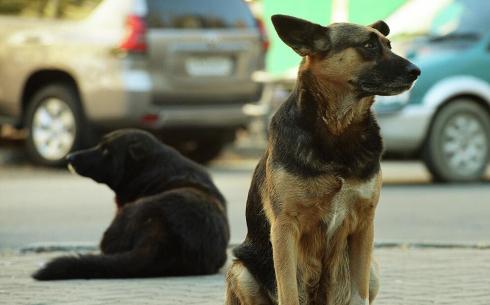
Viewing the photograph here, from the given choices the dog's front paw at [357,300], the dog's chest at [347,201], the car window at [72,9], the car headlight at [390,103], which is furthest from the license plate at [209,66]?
the dog's chest at [347,201]

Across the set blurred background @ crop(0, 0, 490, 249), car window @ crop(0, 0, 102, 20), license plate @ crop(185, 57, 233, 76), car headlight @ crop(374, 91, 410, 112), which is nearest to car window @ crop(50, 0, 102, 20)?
car window @ crop(0, 0, 102, 20)

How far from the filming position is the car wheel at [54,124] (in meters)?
15.6

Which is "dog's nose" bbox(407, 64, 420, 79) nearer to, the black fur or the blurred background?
the black fur

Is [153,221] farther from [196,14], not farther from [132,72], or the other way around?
[196,14]

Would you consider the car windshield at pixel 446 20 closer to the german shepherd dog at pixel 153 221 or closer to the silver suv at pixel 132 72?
the silver suv at pixel 132 72

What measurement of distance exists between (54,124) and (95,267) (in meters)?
8.65

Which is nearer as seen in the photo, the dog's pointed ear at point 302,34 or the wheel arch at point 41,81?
the dog's pointed ear at point 302,34

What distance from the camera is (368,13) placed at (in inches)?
898

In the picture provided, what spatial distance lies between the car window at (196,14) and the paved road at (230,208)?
6.23ft

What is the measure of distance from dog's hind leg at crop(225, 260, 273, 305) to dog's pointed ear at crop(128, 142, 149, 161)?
2.54 m

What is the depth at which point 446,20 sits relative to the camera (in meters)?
14.8

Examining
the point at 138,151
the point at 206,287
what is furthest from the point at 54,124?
the point at 206,287

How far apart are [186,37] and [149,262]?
8061 mm

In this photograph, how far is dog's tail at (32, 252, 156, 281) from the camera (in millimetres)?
7324
